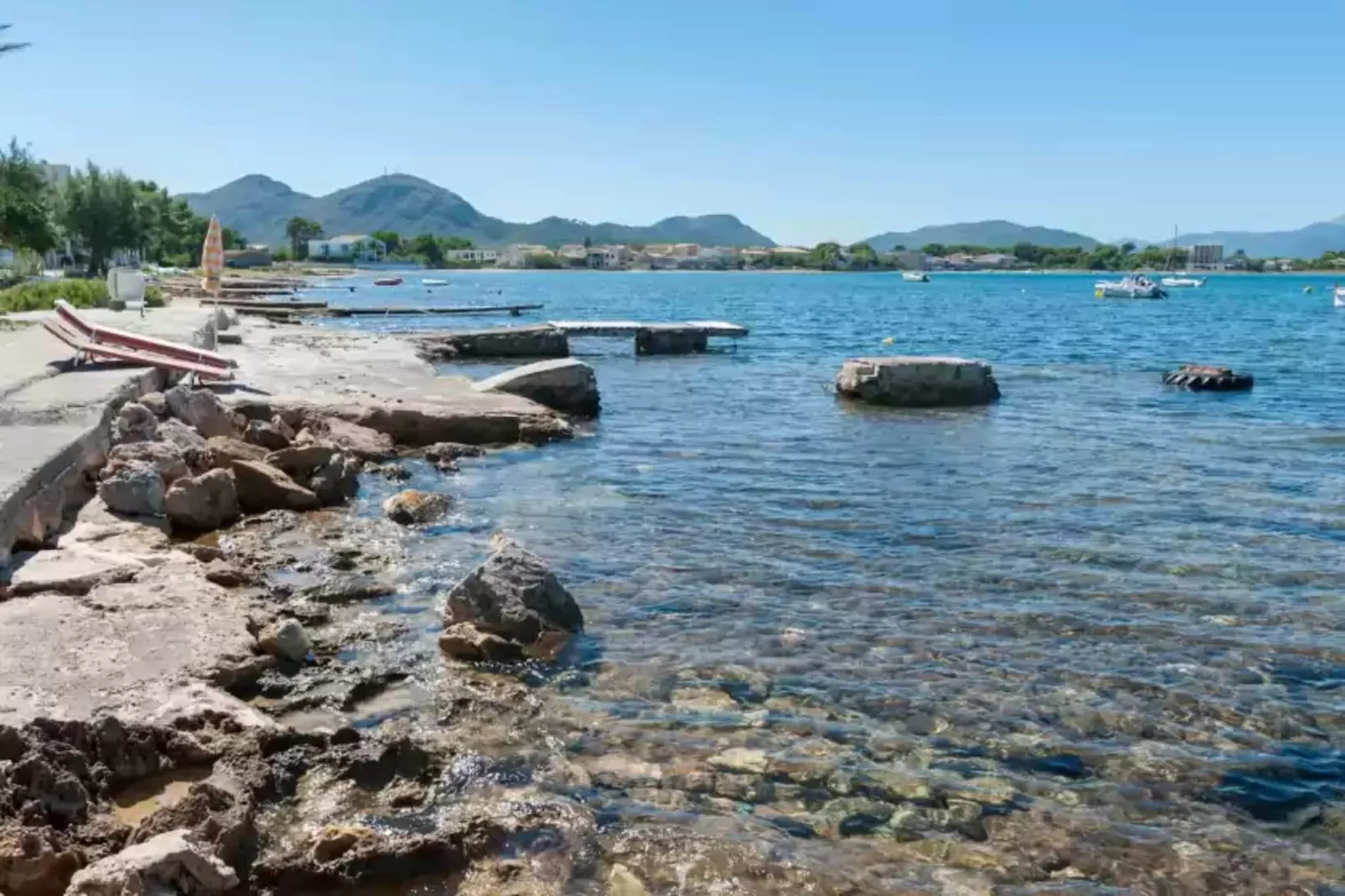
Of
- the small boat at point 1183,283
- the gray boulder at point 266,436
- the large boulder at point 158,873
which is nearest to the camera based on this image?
the large boulder at point 158,873

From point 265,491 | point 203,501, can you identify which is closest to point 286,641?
point 203,501

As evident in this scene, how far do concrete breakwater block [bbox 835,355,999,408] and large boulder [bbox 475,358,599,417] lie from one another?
291 inches

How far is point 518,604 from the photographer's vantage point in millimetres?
9062

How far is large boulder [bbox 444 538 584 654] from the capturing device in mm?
8945

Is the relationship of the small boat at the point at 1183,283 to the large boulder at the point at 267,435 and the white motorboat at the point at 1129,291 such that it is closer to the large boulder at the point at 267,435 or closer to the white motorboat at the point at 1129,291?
the white motorboat at the point at 1129,291

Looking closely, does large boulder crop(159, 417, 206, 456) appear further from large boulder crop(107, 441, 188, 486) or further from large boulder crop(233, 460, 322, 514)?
large boulder crop(233, 460, 322, 514)

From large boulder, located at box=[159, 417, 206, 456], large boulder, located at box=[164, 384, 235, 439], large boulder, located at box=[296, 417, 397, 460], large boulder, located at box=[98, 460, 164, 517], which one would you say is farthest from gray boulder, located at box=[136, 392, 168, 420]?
large boulder, located at box=[98, 460, 164, 517]

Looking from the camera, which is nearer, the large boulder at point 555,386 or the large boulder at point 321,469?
the large boulder at point 321,469

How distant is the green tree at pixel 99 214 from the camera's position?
71.9 metres

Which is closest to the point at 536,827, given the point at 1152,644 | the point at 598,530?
the point at 1152,644

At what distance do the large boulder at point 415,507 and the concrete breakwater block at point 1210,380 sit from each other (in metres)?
24.4

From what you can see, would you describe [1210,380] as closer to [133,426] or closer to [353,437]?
[353,437]

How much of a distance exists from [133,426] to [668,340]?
2990cm

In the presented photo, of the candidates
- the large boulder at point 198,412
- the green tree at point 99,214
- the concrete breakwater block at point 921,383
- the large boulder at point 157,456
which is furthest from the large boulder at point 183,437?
the green tree at point 99,214
